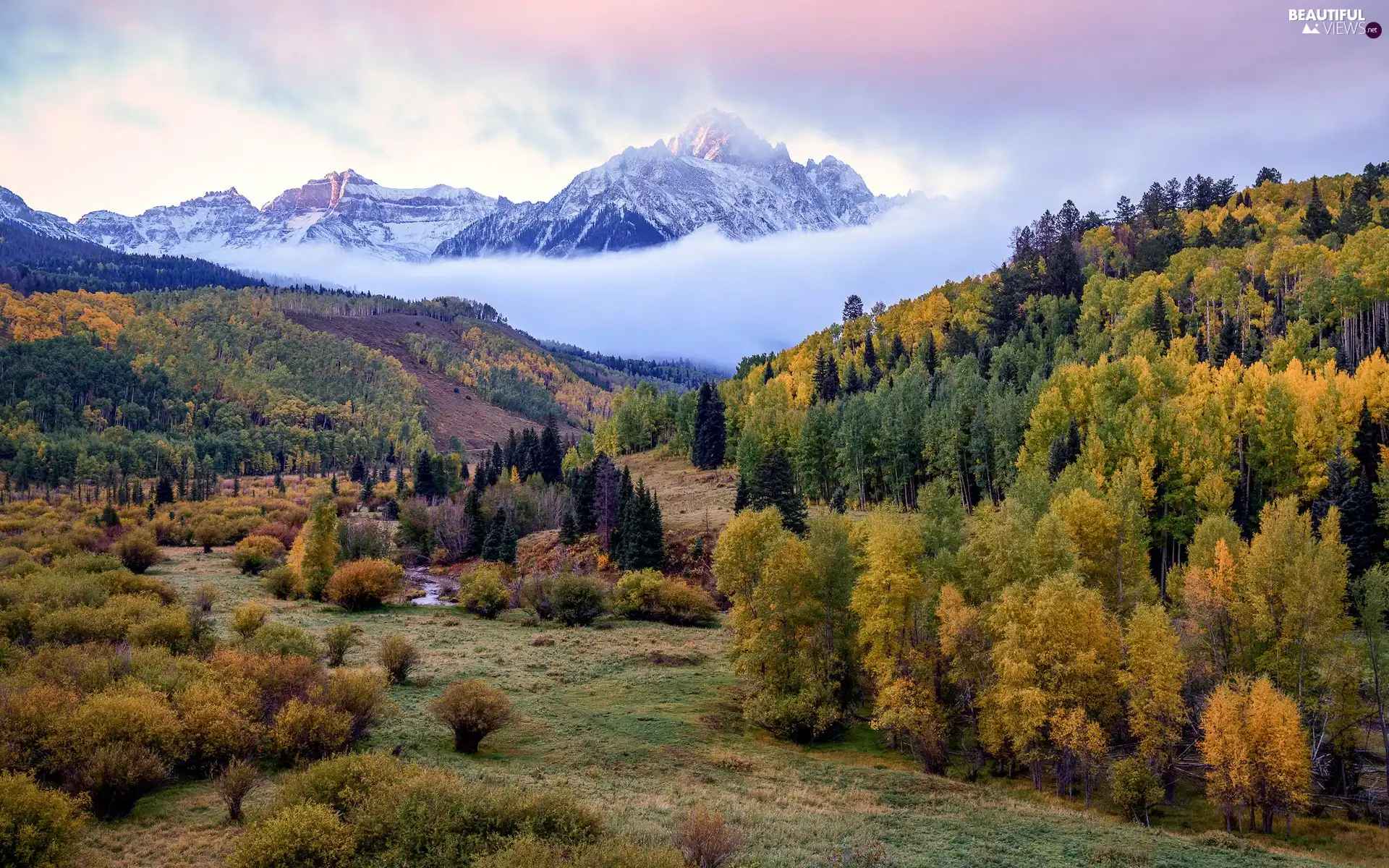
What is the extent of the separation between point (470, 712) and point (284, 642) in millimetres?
14771

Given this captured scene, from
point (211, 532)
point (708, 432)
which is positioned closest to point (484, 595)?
point (211, 532)

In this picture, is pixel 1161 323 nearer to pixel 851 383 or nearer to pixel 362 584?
pixel 851 383

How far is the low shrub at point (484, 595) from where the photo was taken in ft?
257

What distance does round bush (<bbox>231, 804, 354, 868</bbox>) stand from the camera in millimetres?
22141

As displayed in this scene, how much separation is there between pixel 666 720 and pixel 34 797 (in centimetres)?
3001

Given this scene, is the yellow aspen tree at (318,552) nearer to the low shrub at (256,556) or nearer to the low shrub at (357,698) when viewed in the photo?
the low shrub at (256,556)

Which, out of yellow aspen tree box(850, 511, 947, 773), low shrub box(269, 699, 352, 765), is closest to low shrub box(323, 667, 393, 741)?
low shrub box(269, 699, 352, 765)

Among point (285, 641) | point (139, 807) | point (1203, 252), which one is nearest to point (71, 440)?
point (285, 641)

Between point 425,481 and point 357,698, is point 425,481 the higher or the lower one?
the higher one

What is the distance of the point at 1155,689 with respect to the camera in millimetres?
38938

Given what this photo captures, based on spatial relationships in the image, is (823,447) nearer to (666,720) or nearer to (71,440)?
(666,720)

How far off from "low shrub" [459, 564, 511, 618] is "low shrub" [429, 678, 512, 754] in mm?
39797

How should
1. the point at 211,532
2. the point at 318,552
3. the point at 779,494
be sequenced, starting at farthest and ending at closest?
1. the point at 211,532
2. the point at 779,494
3. the point at 318,552

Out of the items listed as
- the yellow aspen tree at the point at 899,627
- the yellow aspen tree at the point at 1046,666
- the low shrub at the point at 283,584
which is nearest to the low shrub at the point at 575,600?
the low shrub at the point at 283,584
